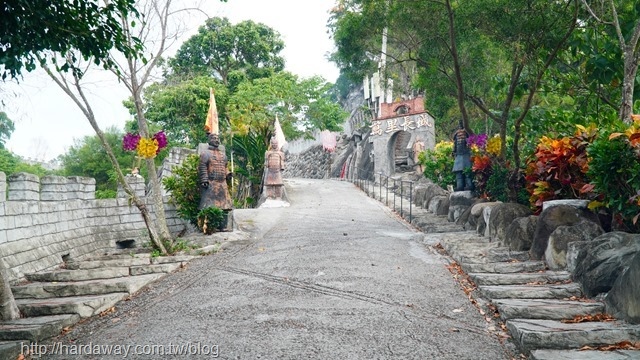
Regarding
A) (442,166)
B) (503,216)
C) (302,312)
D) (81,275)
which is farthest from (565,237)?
(442,166)

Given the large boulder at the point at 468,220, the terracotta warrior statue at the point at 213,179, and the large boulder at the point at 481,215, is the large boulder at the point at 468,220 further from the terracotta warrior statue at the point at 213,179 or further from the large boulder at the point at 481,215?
the terracotta warrior statue at the point at 213,179

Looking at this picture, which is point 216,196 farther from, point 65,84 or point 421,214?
point 421,214

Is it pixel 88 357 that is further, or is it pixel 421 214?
pixel 421 214

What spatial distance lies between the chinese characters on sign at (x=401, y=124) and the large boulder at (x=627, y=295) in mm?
20888

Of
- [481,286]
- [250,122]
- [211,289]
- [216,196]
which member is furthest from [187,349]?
[250,122]

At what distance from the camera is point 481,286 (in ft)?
19.5

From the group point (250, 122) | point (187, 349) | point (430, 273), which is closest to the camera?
point (187, 349)

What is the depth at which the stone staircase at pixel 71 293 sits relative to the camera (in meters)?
4.73

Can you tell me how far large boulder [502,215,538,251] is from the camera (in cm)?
700

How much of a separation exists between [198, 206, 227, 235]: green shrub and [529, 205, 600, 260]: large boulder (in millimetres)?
6556

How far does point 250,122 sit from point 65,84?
42.4ft

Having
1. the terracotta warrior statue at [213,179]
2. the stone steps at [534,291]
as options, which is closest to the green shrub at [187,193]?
the terracotta warrior statue at [213,179]

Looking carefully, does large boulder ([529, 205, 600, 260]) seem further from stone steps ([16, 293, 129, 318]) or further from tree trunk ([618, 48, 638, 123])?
stone steps ([16, 293, 129, 318])

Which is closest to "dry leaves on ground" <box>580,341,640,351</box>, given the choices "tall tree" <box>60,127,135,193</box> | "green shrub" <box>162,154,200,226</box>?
"green shrub" <box>162,154,200,226</box>
